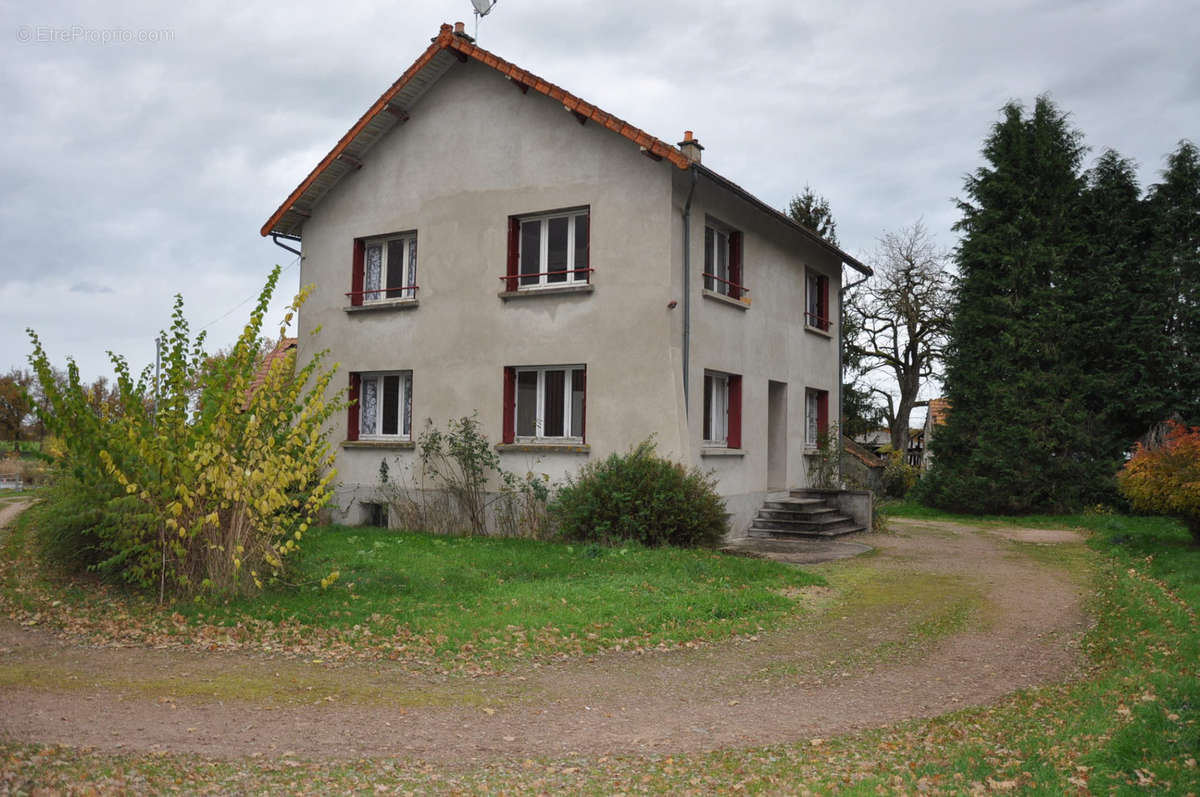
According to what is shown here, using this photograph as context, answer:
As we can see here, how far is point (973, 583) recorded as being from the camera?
1191cm

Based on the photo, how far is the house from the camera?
594 inches

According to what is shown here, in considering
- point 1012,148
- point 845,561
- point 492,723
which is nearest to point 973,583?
point 845,561

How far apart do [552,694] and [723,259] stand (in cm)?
1153

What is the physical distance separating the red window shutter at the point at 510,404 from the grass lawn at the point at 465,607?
12.4 feet

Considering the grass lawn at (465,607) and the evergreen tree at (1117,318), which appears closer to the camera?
the grass lawn at (465,607)

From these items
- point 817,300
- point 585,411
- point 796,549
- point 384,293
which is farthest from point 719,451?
point 384,293

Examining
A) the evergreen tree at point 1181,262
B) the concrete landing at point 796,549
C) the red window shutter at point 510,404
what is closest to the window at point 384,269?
the red window shutter at point 510,404

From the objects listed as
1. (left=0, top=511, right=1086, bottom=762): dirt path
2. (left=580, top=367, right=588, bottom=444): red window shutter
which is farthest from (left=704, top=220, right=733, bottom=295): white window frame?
(left=0, top=511, right=1086, bottom=762): dirt path

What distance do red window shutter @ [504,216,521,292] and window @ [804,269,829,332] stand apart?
697cm

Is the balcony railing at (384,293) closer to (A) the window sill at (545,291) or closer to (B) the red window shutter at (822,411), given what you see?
(A) the window sill at (545,291)

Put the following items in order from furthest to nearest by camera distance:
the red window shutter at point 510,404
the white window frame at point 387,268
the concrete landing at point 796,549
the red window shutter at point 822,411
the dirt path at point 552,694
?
the red window shutter at point 822,411
the white window frame at point 387,268
the red window shutter at point 510,404
the concrete landing at point 796,549
the dirt path at point 552,694

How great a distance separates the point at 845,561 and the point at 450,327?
8174mm

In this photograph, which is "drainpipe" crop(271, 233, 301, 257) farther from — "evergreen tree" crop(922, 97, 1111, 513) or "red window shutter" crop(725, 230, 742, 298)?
"evergreen tree" crop(922, 97, 1111, 513)

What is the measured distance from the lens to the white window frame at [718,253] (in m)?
16.4
